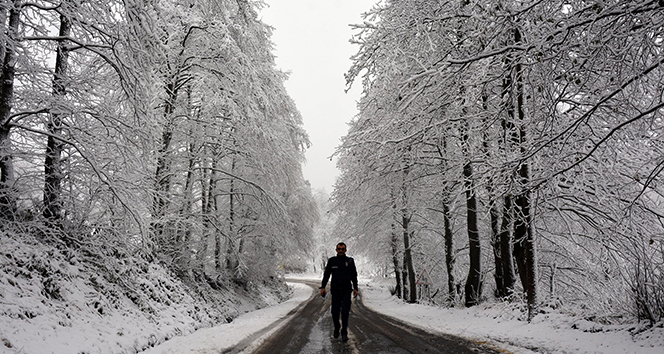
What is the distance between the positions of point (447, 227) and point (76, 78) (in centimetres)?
1258

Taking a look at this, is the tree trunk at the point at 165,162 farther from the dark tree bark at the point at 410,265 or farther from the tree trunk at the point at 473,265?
the dark tree bark at the point at 410,265

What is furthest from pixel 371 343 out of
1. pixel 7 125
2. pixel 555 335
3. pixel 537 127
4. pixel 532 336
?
pixel 7 125

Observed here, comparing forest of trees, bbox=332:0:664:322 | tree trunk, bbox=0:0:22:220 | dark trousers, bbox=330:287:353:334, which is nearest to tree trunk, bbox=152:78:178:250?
tree trunk, bbox=0:0:22:220

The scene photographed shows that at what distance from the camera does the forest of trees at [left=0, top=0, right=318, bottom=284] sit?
252 inches

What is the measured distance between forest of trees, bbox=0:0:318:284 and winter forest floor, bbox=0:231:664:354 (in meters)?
0.76

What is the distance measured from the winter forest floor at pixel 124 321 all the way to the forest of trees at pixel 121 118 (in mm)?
759

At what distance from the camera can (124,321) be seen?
23.7ft

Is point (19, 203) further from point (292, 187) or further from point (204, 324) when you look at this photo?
point (292, 187)

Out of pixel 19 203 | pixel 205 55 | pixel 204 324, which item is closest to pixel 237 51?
pixel 205 55

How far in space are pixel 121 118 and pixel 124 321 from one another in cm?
400

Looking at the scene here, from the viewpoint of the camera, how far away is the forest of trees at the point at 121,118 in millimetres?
6402

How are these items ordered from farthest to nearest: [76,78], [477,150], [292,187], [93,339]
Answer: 1. [292,187]
2. [477,150]
3. [76,78]
4. [93,339]

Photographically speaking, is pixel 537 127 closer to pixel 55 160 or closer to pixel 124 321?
pixel 124 321

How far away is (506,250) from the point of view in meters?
10.2
